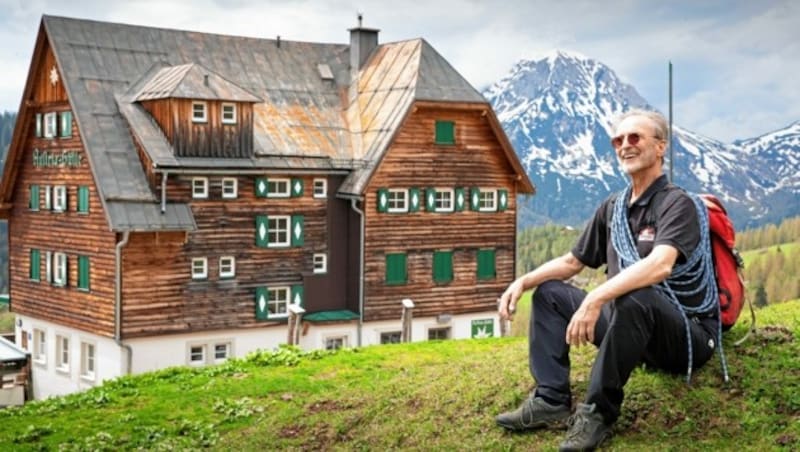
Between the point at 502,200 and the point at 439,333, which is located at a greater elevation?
the point at 502,200

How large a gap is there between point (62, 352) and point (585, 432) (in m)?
33.6

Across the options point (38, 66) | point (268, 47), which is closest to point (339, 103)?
point (268, 47)

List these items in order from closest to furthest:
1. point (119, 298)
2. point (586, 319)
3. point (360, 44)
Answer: point (586, 319) → point (119, 298) → point (360, 44)

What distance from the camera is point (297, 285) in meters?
40.7

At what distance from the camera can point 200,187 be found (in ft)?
125

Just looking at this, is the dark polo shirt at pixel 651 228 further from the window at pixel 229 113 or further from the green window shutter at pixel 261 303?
the green window shutter at pixel 261 303

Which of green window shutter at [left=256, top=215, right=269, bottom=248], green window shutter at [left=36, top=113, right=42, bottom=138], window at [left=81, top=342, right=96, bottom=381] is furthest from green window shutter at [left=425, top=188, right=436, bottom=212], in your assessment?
green window shutter at [left=36, top=113, right=42, bottom=138]

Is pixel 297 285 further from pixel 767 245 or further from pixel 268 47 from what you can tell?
pixel 767 245

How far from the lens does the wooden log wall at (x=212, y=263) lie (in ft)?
122

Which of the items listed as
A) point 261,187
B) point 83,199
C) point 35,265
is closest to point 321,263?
point 261,187

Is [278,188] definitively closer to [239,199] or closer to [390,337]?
[239,199]

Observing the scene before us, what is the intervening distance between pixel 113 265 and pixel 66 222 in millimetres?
3899

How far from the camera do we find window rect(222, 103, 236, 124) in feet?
127

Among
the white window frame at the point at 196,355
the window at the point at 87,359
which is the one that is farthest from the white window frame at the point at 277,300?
the window at the point at 87,359
